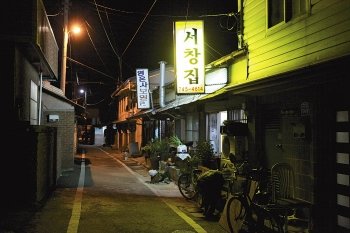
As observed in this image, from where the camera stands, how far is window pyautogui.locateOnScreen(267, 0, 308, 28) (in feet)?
34.9

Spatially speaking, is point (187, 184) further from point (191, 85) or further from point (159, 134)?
point (159, 134)

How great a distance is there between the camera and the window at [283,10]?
34.9 ft

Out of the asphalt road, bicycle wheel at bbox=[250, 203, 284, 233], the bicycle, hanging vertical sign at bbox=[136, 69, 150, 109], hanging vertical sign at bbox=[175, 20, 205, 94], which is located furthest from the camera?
hanging vertical sign at bbox=[136, 69, 150, 109]

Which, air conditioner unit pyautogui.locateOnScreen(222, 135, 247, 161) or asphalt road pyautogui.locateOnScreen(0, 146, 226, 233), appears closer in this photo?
asphalt road pyautogui.locateOnScreen(0, 146, 226, 233)

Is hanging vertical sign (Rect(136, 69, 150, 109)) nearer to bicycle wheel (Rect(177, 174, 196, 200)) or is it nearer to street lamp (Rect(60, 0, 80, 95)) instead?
street lamp (Rect(60, 0, 80, 95))

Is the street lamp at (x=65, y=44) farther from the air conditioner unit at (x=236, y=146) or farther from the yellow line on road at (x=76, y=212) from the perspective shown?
the air conditioner unit at (x=236, y=146)

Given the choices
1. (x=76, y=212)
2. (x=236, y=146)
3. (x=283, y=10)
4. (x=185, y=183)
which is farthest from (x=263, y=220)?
(x=185, y=183)

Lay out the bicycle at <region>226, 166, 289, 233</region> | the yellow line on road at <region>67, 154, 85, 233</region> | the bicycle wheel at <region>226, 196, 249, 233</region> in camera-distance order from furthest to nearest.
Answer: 1. the yellow line on road at <region>67, 154, 85, 233</region>
2. the bicycle wheel at <region>226, 196, 249, 233</region>
3. the bicycle at <region>226, 166, 289, 233</region>

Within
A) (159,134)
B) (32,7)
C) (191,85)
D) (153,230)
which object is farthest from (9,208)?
(159,134)

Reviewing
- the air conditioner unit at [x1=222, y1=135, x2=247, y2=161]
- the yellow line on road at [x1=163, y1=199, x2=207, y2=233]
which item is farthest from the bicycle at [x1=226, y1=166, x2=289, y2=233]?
the air conditioner unit at [x1=222, y1=135, x2=247, y2=161]

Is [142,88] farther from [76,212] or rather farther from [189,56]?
[76,212]

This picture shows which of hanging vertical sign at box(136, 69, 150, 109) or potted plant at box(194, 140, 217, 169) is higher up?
hanging vertical sign at box(136, 69, 150, 109)

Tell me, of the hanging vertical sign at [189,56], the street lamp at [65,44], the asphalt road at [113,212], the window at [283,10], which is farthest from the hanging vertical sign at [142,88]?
the window at [283,10]

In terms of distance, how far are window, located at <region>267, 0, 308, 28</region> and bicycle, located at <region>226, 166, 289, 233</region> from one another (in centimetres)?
464
